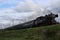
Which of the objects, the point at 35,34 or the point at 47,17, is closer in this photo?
the point at 35,34

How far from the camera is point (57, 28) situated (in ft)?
76.0

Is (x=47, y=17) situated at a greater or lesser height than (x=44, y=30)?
greater

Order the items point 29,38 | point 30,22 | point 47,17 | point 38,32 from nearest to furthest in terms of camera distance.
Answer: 1. point 29,38
2. point 38,32
3. point 47,17
4. point 30,22

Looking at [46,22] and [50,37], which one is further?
[46,22]

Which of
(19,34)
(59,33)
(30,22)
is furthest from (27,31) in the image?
(30,22)

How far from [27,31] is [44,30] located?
2.35 m

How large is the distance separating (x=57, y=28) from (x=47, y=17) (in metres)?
4.50

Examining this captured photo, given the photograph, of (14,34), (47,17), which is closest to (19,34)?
(14,34)

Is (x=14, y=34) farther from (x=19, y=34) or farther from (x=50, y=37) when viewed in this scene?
(x=50, y=37)

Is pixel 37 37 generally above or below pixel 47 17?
below

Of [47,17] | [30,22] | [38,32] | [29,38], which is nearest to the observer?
[29,38]

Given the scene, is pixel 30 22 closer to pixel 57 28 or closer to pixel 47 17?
pixel 47 17

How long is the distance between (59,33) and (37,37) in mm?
2784

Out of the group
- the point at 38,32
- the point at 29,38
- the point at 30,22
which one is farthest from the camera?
the point at 30,22
